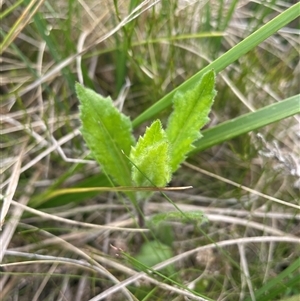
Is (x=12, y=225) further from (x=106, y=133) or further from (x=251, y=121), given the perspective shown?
(x=251, y=121)

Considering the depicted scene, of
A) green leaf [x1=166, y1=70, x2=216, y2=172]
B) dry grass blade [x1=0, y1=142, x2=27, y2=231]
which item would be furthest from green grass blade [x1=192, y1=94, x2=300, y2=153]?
dry grass blade [x1=0, y1=142, x2=27, y2=231]

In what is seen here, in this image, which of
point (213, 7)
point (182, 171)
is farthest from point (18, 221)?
point (213, 7)

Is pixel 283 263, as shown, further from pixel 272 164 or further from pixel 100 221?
pixel 100 221

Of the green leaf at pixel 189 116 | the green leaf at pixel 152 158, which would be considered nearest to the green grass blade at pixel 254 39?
the green leaf at pixel 189 116

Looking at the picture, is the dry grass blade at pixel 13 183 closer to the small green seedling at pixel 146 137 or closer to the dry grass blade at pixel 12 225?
the dry grass blade at pixel 12 225

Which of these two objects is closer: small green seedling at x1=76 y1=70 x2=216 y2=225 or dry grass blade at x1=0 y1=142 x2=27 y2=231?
small green seedling at x1=76 y1=70 x2=216 y2=225

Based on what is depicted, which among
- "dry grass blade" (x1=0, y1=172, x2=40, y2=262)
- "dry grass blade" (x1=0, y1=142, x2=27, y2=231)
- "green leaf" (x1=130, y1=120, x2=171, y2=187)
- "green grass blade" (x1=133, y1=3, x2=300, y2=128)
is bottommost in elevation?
"dry grass blade" (x1=0, y1=172, x2=40, y2=262)

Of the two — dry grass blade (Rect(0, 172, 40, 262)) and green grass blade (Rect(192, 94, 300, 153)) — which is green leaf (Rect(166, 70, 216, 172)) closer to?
green grass blade (Rect(192, 94, 300, 153))

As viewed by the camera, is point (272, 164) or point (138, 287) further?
point (272, 164)
